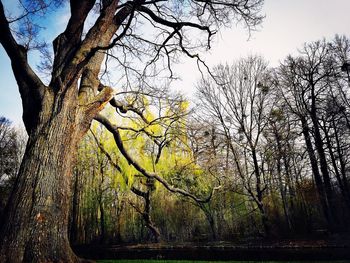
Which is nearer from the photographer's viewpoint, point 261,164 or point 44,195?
point 44,195

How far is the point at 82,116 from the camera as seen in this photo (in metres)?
3.67

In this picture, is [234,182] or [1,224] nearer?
[1,224]

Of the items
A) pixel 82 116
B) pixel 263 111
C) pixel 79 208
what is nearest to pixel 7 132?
pixel 79 208

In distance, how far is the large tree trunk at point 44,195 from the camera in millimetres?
2520

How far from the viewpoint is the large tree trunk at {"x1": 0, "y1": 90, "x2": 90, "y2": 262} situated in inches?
99.2

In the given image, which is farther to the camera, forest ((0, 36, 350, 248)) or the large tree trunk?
forest ((0, 36, 350, 248))

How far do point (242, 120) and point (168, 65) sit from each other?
42.0 ft

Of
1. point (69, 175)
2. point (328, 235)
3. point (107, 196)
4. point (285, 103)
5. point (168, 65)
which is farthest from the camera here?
point (107, 196)

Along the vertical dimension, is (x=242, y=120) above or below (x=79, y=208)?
above

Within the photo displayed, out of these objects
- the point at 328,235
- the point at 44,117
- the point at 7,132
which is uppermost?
the point at 7,132

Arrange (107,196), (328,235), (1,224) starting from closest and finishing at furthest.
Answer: (1,224), (328,235), (107,196)

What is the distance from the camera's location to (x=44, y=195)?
2.82m

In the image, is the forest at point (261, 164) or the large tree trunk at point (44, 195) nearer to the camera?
the large tree trunk at point (44, 195)

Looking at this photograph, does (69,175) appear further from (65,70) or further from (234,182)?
(234,182)
